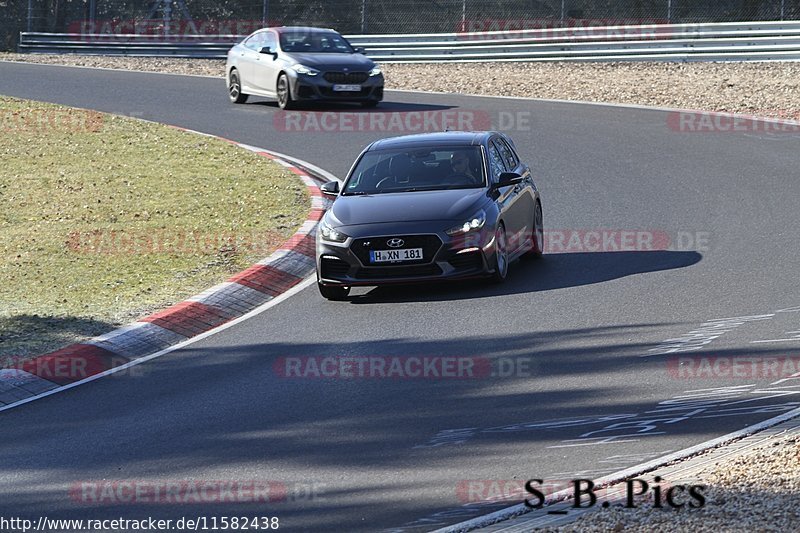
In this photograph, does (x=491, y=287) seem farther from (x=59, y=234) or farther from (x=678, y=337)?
(x=59, y=234)

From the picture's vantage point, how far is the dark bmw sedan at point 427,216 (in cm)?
1332

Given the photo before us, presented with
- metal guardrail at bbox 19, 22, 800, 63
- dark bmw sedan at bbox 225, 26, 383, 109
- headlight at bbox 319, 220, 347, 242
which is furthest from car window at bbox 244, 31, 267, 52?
headlight at bbox 319, 220, 347, 242

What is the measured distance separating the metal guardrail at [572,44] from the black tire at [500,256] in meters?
18.0

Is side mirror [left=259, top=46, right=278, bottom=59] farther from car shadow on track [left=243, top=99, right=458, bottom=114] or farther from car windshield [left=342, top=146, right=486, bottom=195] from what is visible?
car windshield [left=342, top=146, right=486, bottom=195]

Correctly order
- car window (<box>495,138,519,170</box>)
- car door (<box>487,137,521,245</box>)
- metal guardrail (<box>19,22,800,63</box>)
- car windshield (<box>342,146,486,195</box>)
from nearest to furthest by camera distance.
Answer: car door (<box>487,137,521,245</box>)
car windshield (<box>342,146,486,195</box>)
car window (<box>495,138,519,170</box>)
metal guardrail (<box>19,22,800,63</box>)

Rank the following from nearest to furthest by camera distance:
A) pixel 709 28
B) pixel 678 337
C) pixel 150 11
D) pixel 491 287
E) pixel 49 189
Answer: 1. pixel 678 337
2. pixel 491 287
3. pixel 49 189
4. pixel 709 28
5. pixel 150 11

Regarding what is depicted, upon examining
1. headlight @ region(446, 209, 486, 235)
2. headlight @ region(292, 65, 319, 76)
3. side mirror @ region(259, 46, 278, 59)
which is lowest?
headlight @ region(446, 209, 486, 235)

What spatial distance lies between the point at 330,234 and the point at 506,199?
197cm

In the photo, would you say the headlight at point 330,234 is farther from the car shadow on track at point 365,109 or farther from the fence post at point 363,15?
the fence post at point 363,15

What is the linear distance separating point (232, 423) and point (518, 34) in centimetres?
2705

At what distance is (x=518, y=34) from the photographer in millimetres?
34938

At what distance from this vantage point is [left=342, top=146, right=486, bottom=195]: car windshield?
1445 cm

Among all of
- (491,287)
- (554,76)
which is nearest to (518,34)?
(554,76)

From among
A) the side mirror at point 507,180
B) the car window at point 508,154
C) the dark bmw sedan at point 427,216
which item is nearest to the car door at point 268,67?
the car window at point 508,154
